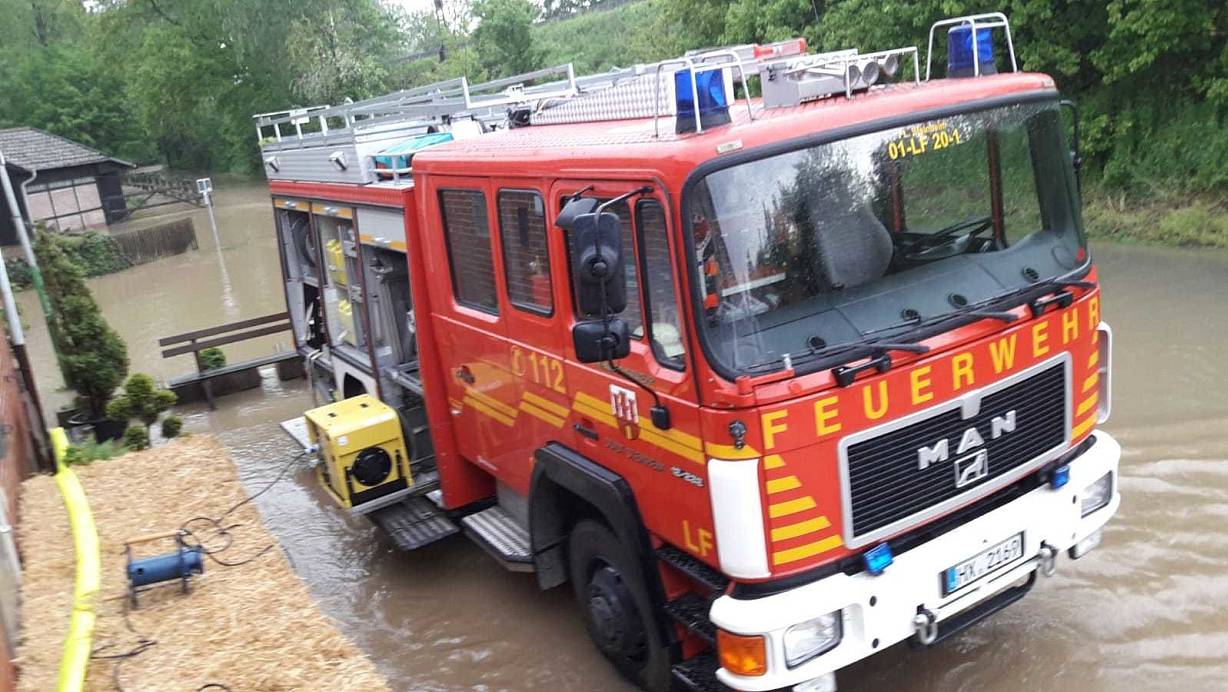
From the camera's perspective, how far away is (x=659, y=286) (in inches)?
151

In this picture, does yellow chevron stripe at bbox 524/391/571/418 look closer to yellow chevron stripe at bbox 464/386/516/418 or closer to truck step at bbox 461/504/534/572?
yellow chevron stripe at bbox 464/386/516/418

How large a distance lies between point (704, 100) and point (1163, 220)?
499 inches

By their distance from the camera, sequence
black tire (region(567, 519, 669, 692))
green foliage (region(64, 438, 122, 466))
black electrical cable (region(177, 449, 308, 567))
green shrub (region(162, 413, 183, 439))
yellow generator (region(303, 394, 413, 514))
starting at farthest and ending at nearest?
green shrub (region(162, 413, 183, 439)) < green foliage (region(64, 438, 122, 466)) < yellow generator (region(303, 394, 413, 514)) < black electrical cable (region(177, 449, 308, 567)) < black tire (region(567, 519, 669, 692))

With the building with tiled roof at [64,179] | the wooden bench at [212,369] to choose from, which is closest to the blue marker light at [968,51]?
the wooden bench at [212,369]

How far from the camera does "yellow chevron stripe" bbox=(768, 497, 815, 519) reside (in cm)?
362

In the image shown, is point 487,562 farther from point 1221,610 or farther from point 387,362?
point 1221,610

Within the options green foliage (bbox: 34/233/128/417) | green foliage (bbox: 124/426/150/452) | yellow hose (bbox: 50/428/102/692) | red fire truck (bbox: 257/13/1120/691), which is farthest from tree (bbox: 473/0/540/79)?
red fire truck (bbox: 257/13/1120/691)

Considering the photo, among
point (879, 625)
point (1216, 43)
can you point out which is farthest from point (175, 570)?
point (1216, 43)

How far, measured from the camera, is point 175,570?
532 centimetres

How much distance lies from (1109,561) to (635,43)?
1326 inches

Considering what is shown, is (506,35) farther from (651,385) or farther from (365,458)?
(651,385)

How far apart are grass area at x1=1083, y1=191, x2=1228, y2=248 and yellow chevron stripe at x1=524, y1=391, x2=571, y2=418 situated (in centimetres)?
1179

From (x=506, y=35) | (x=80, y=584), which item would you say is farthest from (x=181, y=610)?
(x=506, y=35)

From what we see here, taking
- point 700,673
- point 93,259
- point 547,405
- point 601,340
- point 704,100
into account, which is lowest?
point 93,259
